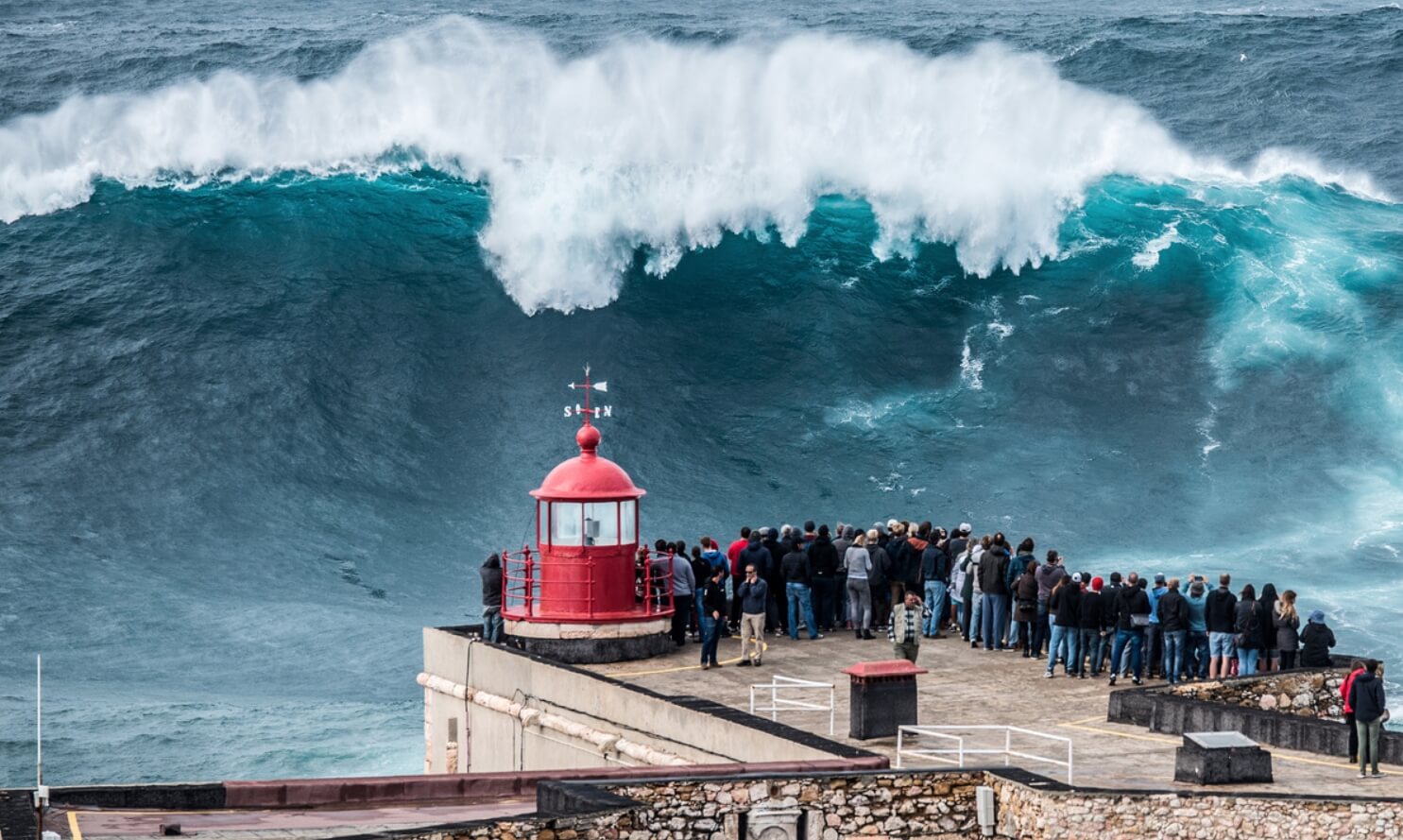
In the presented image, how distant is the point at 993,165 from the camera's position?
149 ft

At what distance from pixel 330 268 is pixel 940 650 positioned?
65.9 feet

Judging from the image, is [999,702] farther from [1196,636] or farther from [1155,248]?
[1155,248]

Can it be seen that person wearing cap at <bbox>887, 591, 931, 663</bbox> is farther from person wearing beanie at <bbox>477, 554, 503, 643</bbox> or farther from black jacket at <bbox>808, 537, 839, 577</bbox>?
person wearing beanie at <bbox>477, 554, 503, 643</bbox>

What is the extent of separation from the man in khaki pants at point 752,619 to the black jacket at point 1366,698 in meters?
6.59

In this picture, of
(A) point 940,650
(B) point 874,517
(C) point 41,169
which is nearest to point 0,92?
(C) point 41,169

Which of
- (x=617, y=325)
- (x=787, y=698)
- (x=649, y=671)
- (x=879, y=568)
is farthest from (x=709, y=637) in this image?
(x=617, y=325)

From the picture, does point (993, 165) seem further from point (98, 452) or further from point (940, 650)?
point (940, 650)

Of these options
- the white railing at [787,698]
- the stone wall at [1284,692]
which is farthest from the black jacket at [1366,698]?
the white railing at [787,698]

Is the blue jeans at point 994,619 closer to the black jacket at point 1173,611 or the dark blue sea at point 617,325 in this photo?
the black jacket at point 1173,611

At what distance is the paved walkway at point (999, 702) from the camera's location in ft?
62.0

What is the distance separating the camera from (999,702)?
22.1 metres

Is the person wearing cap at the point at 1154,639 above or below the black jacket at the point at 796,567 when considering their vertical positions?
below

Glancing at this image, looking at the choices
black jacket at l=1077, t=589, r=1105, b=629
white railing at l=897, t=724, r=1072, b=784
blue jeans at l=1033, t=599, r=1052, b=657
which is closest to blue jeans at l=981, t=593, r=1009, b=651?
blue jeans at l=1033, t=599, r=1052, b=657

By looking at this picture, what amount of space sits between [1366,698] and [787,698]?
550 centimetres
